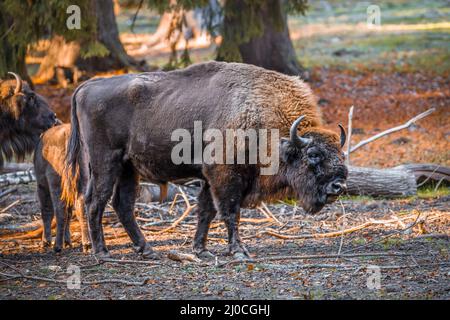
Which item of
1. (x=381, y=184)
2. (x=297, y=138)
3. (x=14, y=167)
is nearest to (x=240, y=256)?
(x=297, y=138)

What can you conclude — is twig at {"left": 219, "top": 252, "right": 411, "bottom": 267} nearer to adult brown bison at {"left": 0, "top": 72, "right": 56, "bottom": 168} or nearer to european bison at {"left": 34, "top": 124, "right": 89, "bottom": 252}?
european bison at {"left": 34, "top": 124, "right": 89, "bottom": 252}

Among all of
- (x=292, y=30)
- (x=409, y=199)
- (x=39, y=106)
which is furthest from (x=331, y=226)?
(x=292, y=30)

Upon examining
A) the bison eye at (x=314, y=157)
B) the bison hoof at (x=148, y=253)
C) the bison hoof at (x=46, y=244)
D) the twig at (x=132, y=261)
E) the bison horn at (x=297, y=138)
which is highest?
the bison horn at (x=297, y=138)

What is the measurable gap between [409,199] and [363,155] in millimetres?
3433

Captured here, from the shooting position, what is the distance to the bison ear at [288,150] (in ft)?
30.3

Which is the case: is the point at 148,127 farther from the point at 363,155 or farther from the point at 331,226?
the point at 363,155

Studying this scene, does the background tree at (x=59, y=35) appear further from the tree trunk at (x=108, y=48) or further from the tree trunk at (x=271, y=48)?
the tree trunk at (x=271, y=48)

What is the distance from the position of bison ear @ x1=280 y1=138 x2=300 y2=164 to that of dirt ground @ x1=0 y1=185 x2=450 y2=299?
1117 millimetres

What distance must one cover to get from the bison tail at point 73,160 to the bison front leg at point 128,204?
24.1 inches

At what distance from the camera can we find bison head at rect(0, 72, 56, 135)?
11508 millimetres

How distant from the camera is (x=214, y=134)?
9.30m

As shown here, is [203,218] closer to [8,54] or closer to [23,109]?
[23,109]

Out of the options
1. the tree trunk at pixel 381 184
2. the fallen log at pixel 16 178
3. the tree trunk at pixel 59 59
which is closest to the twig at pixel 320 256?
the tree trunk at pixel 381 184

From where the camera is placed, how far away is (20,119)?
38.1 ft
